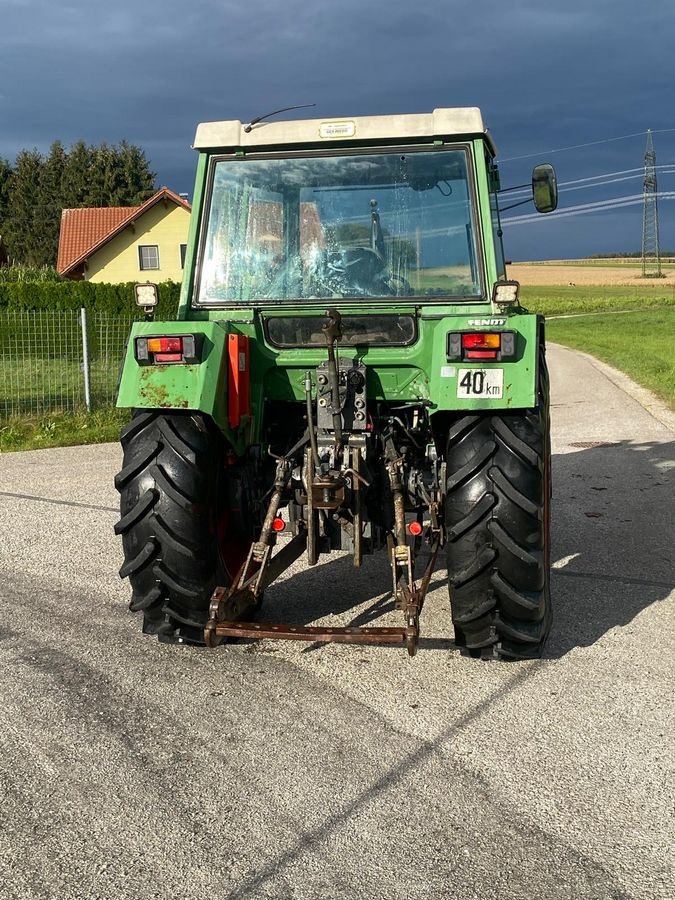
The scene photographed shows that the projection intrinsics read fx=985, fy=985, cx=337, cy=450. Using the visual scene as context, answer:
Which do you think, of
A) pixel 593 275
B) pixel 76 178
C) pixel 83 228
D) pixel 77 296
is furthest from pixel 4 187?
pixel 77 296

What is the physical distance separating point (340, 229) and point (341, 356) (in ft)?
2.24

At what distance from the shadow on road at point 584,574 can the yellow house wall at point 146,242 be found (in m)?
40.1

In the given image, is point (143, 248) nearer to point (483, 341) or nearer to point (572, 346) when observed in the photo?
point (572, 346)

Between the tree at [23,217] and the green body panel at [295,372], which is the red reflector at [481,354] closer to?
the green body panel at [295,372]

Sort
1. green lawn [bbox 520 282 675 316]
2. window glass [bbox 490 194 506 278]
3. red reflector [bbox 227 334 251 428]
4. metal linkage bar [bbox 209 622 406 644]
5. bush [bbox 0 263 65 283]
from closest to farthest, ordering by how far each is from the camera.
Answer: metal linkage bar [bbox 209 622 406 644]
red reflector [bbox 227 334 251 428]
window glass [bbox 490 194 506 278]
bush [bbox 0 263 65 283]
green lawn [bbox 520 282 675 316]

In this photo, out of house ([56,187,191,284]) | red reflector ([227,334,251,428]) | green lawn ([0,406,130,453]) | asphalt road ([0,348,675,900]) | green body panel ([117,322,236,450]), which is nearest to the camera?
asphalt road ([0,348,675,900])

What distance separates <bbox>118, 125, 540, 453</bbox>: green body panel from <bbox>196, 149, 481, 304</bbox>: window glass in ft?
0.22

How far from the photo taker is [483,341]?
424cm

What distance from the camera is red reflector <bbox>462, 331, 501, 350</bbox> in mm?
Answer: 4234

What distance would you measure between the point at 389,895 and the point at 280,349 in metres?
2.80

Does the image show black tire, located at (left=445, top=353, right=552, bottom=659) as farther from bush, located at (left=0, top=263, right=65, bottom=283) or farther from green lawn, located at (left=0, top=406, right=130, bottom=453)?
bush, located at (left=0, top=263, right=65, bottom=283)

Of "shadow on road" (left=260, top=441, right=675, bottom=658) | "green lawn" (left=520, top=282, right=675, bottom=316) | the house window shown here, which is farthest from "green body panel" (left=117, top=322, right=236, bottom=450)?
"green lawn" (left=520, top=282, right=675, bottom=316)

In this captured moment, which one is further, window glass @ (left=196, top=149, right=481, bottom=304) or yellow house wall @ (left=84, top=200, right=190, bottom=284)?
yellow house wall @ (left=84, top=200, right=190, bottom=284)

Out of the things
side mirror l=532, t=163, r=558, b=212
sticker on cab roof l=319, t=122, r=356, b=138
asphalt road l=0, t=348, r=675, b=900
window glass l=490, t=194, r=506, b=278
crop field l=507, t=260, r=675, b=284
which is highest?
crop field l=507, t=260, r=675, b=284
